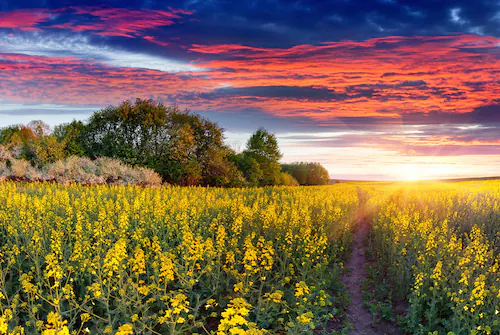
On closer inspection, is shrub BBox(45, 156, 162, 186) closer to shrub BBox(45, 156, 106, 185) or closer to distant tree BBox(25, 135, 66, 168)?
shrub BBox(45, 156, 106, 185)

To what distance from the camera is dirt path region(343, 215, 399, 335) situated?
866 centimetres

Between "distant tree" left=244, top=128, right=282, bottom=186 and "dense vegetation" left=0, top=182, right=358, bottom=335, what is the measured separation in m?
31.1

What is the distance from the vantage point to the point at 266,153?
47.7m

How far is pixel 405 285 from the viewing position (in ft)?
32.4

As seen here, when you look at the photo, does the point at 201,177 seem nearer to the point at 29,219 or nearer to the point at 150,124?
the point at 150,124

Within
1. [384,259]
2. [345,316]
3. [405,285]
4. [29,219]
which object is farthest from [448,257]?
[29,219]

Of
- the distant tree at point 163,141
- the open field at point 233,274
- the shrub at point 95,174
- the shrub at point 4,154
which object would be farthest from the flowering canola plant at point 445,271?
the shrub at point 4,154

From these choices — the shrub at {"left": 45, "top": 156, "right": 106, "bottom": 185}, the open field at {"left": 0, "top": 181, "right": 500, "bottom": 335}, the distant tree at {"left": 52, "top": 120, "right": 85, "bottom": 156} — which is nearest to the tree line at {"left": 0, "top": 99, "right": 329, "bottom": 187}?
the distant tree at {"left": 52, "top": 120, "right": 85, "bottom": 156}

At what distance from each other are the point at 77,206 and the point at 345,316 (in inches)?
358

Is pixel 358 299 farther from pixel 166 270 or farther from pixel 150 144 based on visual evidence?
pixel 150 144

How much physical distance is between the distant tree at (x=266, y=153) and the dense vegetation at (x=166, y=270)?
31072 millimetres

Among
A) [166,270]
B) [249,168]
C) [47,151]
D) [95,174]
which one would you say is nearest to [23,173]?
[95,174]

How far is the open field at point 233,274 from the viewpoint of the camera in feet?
21.6

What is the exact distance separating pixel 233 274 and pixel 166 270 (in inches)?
78.8
